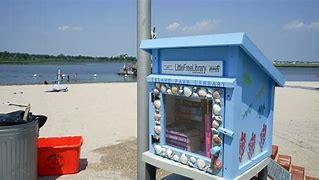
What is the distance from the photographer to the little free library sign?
2.48 meters

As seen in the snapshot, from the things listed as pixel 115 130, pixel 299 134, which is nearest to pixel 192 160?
pixel 115 130

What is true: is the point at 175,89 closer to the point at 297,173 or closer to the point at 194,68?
the point at 194,68

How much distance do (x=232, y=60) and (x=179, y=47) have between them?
1.56 ft

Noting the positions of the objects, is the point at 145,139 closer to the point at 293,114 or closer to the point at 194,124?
the point at 194,124

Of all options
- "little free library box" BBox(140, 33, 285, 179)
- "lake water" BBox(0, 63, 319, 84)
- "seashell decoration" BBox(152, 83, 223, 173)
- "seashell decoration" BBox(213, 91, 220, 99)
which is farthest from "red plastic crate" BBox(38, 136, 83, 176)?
"lake water" BBox(0, 63, 319, 84)

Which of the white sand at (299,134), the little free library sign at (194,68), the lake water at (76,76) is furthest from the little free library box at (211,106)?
the lake water at (76,76)

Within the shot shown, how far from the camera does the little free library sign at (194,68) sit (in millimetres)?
2482

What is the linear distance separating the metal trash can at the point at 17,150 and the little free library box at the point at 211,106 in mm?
1603

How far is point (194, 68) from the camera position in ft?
8.71

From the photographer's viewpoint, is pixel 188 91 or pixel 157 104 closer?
pixel 188 91

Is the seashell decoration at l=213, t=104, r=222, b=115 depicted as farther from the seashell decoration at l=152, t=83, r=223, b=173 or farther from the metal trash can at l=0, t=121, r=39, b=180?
the metal trash can at l=0, t=121, r=39, b=180

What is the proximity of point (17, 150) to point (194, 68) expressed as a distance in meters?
2.38

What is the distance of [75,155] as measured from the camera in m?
5.13

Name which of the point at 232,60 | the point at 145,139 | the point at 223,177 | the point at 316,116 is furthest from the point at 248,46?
the point at 316,116
